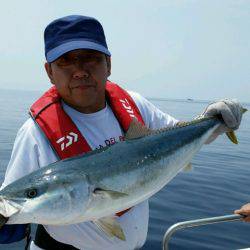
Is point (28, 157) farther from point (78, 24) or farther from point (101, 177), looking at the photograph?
point (78, 24)

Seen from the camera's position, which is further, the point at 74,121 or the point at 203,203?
the point at 203,203

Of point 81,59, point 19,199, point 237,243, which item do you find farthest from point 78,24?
point 237,243

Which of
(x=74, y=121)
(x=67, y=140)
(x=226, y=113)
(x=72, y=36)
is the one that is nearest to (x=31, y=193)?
(x=67, y=140)

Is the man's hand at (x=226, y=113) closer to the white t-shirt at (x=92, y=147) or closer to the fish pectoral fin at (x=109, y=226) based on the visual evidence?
the white t-shirt at (x=92, y=147)

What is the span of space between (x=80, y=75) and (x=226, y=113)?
1.93 metres

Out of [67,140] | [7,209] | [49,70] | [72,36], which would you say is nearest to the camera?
[7,209]

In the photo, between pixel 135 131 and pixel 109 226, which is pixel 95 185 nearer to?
pixel 109 226

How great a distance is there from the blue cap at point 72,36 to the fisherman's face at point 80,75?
0.27ft

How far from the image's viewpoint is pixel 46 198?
11.4 ft

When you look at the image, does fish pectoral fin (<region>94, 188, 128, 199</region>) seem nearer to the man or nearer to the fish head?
the fish head

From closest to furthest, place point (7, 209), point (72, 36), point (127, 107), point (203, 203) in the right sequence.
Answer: point (7, 209)
point (72, 36)
point (127, 107)
point (203, 203)

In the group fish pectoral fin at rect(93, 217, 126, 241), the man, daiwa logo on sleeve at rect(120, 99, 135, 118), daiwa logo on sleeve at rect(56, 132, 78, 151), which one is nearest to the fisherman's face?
the man

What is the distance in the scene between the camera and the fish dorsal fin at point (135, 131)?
14.0 feet

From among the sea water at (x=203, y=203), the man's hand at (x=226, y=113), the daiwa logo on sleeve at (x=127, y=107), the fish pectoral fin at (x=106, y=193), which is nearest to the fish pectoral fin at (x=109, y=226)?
the fish pectoral fin at (x=106, y=193)
